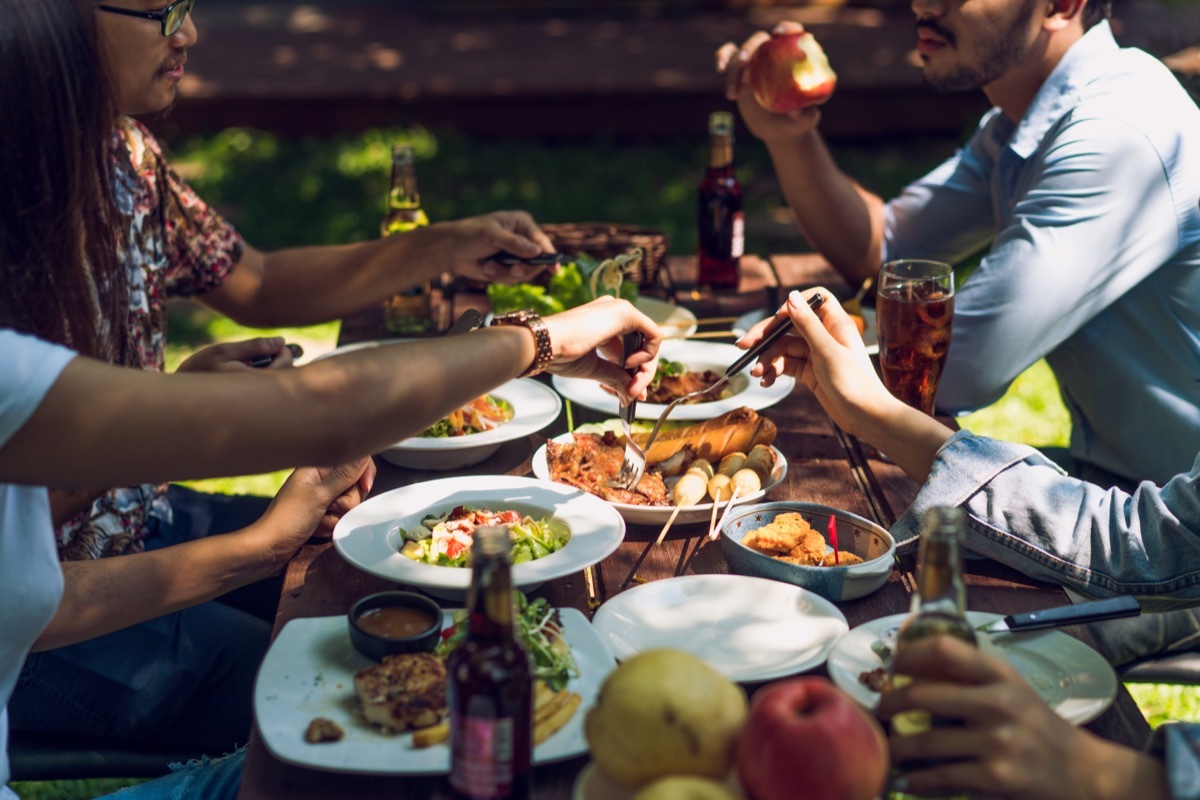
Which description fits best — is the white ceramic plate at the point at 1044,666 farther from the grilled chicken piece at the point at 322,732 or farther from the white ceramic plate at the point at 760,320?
the white ceramic plate at the point at 760,320

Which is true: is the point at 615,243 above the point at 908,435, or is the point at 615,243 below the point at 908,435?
below

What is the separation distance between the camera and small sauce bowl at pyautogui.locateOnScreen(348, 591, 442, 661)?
1.76 m

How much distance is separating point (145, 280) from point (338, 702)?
1656 millimetres

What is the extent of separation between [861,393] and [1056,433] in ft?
10.9

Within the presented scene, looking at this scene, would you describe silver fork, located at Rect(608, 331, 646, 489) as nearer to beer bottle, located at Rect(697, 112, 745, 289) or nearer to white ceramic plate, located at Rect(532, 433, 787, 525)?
white ceramic plate, located at Rect(532, 433, 787, 525)

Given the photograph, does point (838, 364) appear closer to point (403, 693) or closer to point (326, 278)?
point (403, 693)

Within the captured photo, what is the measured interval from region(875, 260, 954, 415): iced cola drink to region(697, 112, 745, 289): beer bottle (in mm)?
1043

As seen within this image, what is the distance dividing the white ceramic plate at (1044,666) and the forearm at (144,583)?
Result: 3.49 ft

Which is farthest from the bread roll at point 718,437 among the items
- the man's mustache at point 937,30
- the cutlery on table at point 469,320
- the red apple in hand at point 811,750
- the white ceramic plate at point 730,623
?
the man's mustache at point 937,30

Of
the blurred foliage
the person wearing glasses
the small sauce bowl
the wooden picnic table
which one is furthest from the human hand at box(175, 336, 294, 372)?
the blurred foliage

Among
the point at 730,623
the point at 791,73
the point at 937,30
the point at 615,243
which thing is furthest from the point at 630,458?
the point at 937,30

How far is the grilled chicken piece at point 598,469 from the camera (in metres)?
2.38

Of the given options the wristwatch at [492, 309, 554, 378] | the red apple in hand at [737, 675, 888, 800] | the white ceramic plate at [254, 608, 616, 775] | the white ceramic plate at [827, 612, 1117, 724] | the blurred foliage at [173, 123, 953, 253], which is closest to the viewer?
the red apple in hand at [737, 675, 888, 800]

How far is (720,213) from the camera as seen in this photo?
12.0ft
